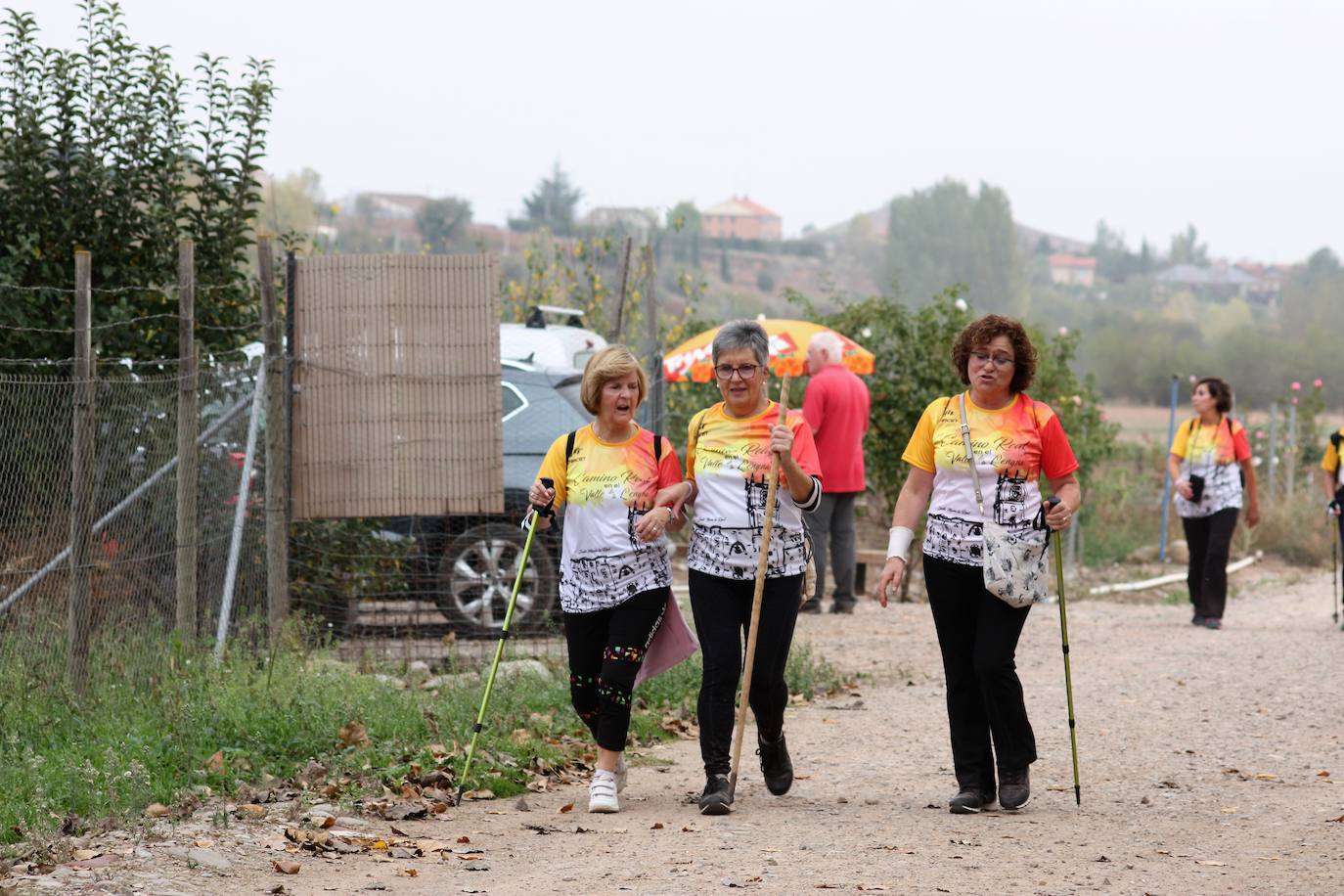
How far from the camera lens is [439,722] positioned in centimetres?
809

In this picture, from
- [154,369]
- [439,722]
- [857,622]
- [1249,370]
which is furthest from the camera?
[1249,370]

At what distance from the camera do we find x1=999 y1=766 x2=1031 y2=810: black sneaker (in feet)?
23.0

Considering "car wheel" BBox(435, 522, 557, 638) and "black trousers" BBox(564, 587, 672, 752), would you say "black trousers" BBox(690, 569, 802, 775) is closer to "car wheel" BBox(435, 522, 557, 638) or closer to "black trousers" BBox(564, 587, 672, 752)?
"black trousers" BBox(564, 587, 672, 752)

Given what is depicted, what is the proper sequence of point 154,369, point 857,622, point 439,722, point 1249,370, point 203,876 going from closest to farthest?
point 203,876, point 439,722, point 154,369, point 857,622, point 1249,370

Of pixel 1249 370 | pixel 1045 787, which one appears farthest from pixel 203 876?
pixel 1249 370

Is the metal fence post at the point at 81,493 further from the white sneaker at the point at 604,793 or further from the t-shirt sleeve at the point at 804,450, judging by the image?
the t-shirt sleeve at the point at 804,450

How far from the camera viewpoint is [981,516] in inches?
269

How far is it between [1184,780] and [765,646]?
2115 millimetres

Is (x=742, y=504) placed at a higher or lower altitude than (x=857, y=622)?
higher

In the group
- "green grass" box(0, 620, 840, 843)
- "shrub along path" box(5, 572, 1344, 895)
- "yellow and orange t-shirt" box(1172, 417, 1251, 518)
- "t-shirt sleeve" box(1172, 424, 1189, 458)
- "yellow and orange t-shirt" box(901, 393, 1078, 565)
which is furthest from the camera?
"t-shirt sleeve" box(1172, 424, 1189, 458)

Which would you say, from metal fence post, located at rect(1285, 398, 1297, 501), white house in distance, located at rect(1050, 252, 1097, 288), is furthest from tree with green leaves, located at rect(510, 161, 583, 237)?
metal fence post, located at rect(1285, 398, 1297, 501)

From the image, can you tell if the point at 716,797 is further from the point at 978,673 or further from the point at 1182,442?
the point at 1182,442

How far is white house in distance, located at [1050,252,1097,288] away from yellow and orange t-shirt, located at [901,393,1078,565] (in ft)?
491

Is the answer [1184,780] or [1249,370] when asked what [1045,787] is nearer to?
[1184,780]
